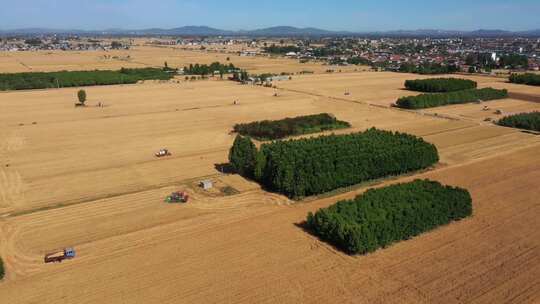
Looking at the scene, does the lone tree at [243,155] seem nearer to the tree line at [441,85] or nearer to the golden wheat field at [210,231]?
the golden wheat field at [210,231]

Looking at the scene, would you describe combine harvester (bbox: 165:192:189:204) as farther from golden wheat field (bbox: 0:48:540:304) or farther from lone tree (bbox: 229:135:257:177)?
lone tree (bbox: 229:135:257:177)

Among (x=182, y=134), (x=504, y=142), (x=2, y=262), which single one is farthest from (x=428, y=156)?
(x=2, y=262)

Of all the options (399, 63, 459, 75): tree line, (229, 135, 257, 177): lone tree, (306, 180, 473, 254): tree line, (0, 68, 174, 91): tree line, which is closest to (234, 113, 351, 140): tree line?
(229, 135, 257, 177): lone tree

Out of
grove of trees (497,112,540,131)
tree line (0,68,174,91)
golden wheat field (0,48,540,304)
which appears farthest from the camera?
tree line (0,68,174,91)

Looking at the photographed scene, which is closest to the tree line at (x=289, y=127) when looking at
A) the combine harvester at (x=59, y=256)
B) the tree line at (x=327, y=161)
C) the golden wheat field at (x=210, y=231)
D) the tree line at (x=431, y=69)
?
the golden wheat field at (x=210, y=231)

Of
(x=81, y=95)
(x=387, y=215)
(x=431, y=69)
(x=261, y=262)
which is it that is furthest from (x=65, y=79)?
(x=431, y=69)
